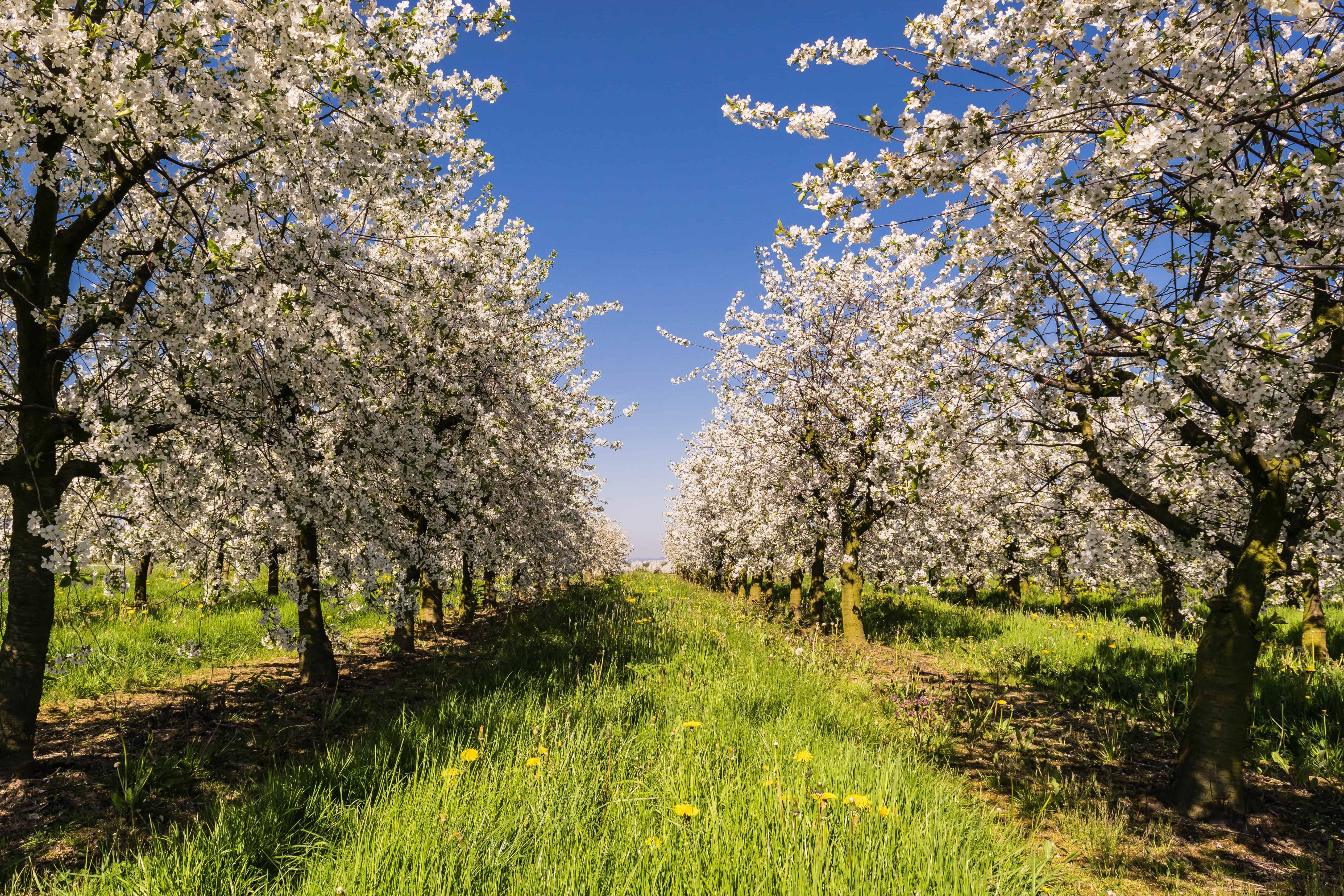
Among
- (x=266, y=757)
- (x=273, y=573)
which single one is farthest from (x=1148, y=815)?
(x=273, y=573)

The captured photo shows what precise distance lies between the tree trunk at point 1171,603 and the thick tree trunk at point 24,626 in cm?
1596

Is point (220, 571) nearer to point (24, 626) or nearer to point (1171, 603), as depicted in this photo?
point (24, 626)

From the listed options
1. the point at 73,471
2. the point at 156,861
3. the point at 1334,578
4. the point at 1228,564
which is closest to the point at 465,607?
the point at 73,471

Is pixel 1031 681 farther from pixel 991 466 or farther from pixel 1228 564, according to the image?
pixel 991 466

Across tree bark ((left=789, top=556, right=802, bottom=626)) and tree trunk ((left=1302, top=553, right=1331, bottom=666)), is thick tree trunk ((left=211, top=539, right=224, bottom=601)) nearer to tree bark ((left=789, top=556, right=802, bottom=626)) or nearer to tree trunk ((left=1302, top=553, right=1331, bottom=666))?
tree bark ((left=789, top=556, right=802, bottom=626))

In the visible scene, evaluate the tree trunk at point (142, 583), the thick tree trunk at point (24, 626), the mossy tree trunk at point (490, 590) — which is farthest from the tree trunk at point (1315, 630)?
the tree trunk at point (142, 583)

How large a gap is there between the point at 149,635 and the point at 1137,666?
53.6 feet

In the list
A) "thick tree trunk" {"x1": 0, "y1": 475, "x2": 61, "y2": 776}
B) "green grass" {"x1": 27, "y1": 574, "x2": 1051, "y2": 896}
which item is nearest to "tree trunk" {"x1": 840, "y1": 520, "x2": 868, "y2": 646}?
"green grass" {"x1": 27, "y1": 574, "x2": 1051, "y2": 896}

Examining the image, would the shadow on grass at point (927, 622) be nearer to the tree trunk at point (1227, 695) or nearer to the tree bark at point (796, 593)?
the tree bark at point (796, 593)

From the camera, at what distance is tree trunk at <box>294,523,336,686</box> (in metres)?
7.77

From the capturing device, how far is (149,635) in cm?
980

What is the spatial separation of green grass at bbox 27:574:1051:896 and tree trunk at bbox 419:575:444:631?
7159 mm

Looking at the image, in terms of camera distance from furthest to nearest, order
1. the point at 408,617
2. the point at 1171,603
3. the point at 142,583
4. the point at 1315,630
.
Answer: the point at 142,583, the point at 1171,603, the point at 1315,630, the point at 408,617

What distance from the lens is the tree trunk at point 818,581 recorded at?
46.6 feet
